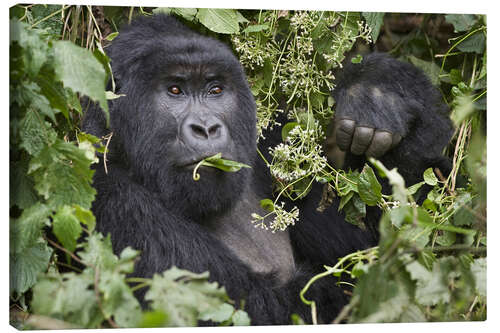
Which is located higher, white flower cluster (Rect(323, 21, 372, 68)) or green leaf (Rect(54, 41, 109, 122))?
white flower cluster (Rect(323, 21, 372, 68))

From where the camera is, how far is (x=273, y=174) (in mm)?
3145

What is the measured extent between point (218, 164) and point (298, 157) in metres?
0.58

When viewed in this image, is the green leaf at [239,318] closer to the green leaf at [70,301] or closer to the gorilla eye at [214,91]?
the green leaf at [70,301]

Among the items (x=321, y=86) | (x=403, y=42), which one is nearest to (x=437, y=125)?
(x=321, y=86)

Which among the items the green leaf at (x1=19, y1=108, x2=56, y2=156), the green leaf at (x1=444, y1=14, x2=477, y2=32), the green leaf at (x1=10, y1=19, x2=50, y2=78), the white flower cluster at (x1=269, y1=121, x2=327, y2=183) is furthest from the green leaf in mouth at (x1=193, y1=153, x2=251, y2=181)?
the green leaf at (x1=444, y1=14, x2=477, y2=32)

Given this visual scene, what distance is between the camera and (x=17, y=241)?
7.35 ft

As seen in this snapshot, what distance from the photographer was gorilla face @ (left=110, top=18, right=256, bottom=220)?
2.63 meters

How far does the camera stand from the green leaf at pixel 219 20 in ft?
9.39

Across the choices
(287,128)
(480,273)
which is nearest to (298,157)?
(287,128)

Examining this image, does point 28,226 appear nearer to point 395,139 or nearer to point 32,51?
point 32,51

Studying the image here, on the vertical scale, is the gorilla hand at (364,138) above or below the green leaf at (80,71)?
below

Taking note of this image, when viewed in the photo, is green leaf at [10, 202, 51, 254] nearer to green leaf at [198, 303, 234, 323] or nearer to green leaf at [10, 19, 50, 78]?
green leaf at [10, 19, 50, 78]

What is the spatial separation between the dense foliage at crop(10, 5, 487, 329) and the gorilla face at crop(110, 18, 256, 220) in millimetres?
127

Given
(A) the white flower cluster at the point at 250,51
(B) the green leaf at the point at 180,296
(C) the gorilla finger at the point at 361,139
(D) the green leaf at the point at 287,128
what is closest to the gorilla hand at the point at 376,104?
(C) the gorilla finger at the point at 361,139
